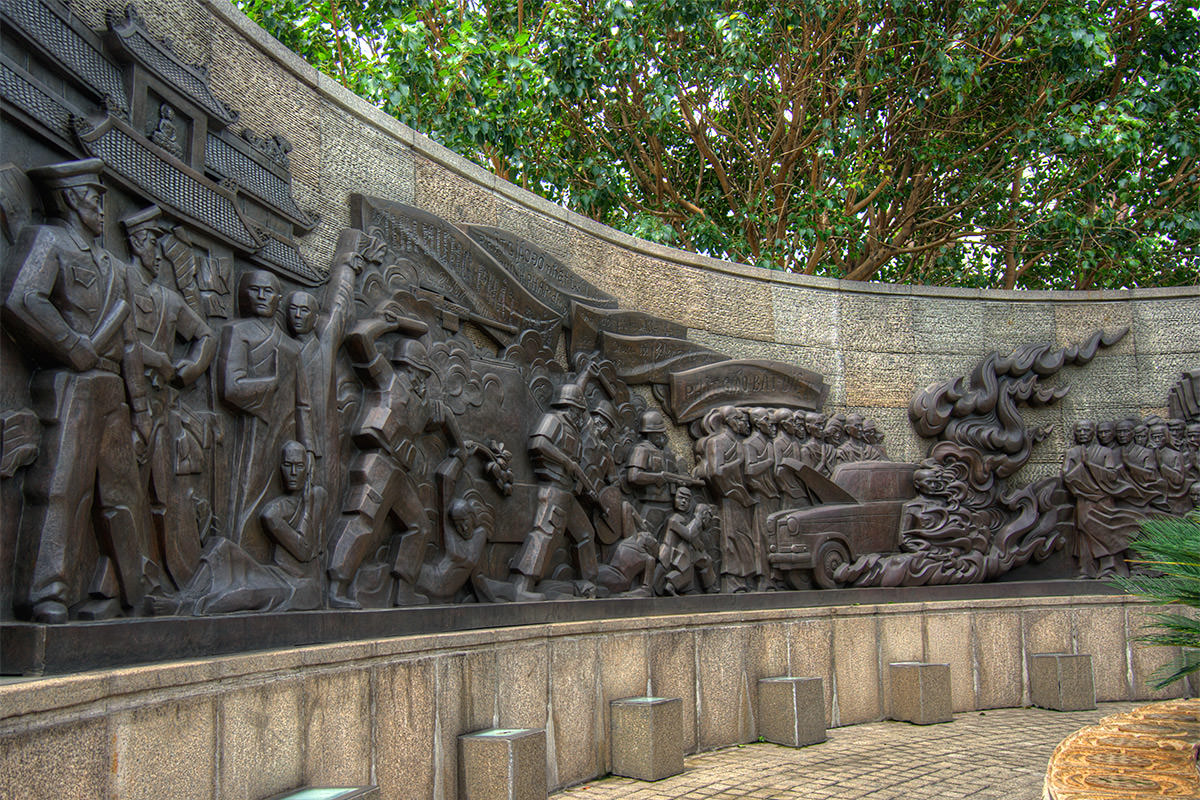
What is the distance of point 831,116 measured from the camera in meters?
17.2

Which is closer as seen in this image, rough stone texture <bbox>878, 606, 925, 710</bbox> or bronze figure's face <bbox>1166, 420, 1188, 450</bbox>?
rough stone texture <bbox>878, 606, 925, 710</bbox>

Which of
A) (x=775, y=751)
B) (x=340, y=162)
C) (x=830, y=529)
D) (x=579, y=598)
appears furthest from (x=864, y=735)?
(x=340, y=162)

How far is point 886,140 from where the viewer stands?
1864 cm

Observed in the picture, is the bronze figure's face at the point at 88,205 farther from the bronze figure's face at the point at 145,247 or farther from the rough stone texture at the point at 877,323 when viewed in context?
the rough stone texture at the point at 877,323

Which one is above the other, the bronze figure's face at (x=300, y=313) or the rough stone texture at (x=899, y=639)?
the bronze figure's face at (x=300, y=313)

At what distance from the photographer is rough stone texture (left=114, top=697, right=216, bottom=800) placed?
4.18 meters

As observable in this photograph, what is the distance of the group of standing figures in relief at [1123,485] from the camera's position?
11906 millimetres

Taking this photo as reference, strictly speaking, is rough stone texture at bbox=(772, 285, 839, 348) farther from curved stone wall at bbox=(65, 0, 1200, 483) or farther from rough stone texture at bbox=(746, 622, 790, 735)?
rough stone texture at bbox=(746, 622, 790, 735)

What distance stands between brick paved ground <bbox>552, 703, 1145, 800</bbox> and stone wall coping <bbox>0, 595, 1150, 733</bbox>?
1.13m

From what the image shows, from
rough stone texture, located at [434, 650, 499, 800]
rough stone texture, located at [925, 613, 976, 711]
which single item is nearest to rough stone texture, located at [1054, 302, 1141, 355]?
rough stone texture, located at [925, 613, 976, 711]

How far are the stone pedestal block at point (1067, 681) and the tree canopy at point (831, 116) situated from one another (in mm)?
8013

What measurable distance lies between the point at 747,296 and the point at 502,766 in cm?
689

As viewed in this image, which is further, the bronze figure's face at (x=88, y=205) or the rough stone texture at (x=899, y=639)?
the rough stone texture at (x=899, y=639)

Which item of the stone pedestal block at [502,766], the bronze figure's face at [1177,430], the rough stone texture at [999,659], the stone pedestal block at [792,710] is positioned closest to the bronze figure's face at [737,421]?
the stone pedestal block at [792,710]
